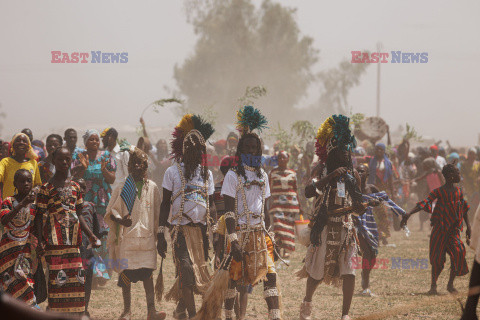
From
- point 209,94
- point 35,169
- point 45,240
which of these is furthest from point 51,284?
point 209,94

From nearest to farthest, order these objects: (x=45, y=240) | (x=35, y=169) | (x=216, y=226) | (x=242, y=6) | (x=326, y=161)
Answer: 1. (x=45, y=240)
2. (x=216, y=226)
3. (x=326, y=161)
4. (x=35, y=169)
5. (x=242, y=6)

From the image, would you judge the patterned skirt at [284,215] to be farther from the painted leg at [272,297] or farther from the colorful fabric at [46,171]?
the painted leg at [272,297]

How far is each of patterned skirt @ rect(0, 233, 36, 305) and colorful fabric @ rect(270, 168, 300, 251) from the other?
20.0 feet

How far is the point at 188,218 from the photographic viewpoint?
7.21 meters

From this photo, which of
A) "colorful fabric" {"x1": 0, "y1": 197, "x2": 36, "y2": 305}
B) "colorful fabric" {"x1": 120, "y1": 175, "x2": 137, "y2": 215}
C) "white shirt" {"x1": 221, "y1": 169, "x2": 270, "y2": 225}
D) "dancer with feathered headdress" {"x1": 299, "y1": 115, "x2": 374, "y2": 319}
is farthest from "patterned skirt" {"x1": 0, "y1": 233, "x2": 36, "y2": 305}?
"dancer with feathered headdress" {"x1": 299, "y1": 115, "x2": 374, "y2": 319}

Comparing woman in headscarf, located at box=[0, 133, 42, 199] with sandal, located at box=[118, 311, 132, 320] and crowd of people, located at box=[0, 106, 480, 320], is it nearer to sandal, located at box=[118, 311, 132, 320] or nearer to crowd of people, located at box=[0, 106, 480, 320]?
crowd of people, located at box=[0, 106, 480, 320]

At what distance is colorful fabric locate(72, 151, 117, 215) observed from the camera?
9633 millimetres

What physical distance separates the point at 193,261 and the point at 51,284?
156 cm

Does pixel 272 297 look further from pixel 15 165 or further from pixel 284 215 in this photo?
pixel 284 215

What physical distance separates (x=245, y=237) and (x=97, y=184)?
3728 mm

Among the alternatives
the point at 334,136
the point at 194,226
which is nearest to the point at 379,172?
the point at 334,136

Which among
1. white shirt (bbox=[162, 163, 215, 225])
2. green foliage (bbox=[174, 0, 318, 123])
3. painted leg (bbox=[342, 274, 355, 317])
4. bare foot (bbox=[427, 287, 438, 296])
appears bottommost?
bare foot (bbox=[427, 287, 438, 296])

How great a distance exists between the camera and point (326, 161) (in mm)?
7629

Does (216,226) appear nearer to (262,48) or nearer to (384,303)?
(384,303)
